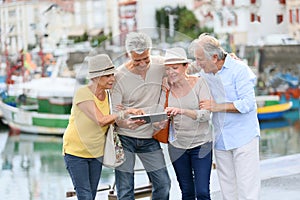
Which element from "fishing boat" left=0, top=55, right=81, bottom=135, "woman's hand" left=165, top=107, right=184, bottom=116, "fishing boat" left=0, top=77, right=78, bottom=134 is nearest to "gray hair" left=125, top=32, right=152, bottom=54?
"woman's hand" left=165, top=107, right=184, bottom=116

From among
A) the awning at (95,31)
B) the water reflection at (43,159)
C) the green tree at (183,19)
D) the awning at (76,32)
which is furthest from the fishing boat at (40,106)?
the awning at (95,31)

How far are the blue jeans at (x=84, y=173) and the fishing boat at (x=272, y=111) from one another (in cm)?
2054

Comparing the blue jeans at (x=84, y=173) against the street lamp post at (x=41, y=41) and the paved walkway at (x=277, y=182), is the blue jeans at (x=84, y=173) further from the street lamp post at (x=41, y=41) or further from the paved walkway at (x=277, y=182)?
the street lamp post at (x=41, y=41)

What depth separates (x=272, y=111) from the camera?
26.2 m

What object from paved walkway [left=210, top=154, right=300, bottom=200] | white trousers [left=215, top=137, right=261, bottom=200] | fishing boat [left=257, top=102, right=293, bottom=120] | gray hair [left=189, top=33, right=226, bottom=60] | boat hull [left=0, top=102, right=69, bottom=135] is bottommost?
fishing boat [left=257, top=102, right=293, bottom=120]

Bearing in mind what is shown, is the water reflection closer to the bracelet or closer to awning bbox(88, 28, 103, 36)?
the bracelet

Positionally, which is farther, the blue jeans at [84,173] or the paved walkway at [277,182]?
the paved walkway at [277,182]

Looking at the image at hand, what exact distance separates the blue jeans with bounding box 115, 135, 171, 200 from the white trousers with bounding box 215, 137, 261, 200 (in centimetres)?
34

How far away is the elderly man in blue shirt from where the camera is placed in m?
4.76

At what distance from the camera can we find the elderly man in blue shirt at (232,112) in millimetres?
4762

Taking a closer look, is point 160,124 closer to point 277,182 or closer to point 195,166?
point 195,166

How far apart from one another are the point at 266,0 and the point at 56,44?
1103 cm

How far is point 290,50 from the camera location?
36.7 meters

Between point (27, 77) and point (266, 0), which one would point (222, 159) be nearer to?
point (27, 77)
